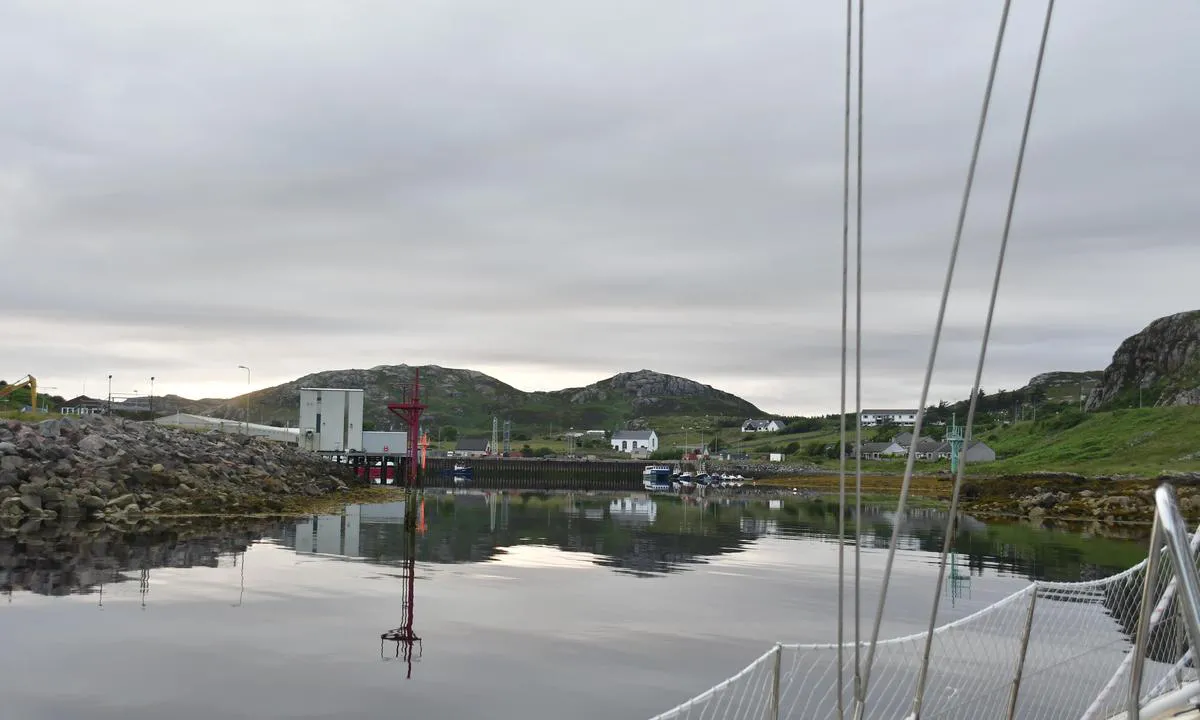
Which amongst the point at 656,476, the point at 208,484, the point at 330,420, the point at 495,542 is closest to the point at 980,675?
the point at 495,542

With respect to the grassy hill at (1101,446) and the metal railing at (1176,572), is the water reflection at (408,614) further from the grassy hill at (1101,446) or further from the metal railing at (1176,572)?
the grassy hill at (1101,446)

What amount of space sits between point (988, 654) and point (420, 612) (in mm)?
15210

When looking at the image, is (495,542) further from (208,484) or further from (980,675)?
(980,675)

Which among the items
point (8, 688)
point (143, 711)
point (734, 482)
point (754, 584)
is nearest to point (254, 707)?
point (143, 711)

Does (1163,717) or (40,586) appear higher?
(1163,717)

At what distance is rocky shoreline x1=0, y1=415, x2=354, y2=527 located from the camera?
2020 inches

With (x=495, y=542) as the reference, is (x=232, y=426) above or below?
above

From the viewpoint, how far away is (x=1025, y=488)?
93.1 meters

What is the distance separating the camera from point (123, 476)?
189ft

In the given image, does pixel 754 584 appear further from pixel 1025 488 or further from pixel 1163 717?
pixel 1025 488

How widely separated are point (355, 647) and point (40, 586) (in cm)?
1328

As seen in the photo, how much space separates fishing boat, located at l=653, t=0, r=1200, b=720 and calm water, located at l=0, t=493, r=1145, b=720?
2823mm

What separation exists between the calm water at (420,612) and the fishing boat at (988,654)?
282cm

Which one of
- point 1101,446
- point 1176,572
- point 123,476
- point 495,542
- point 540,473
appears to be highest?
point 1101,446
